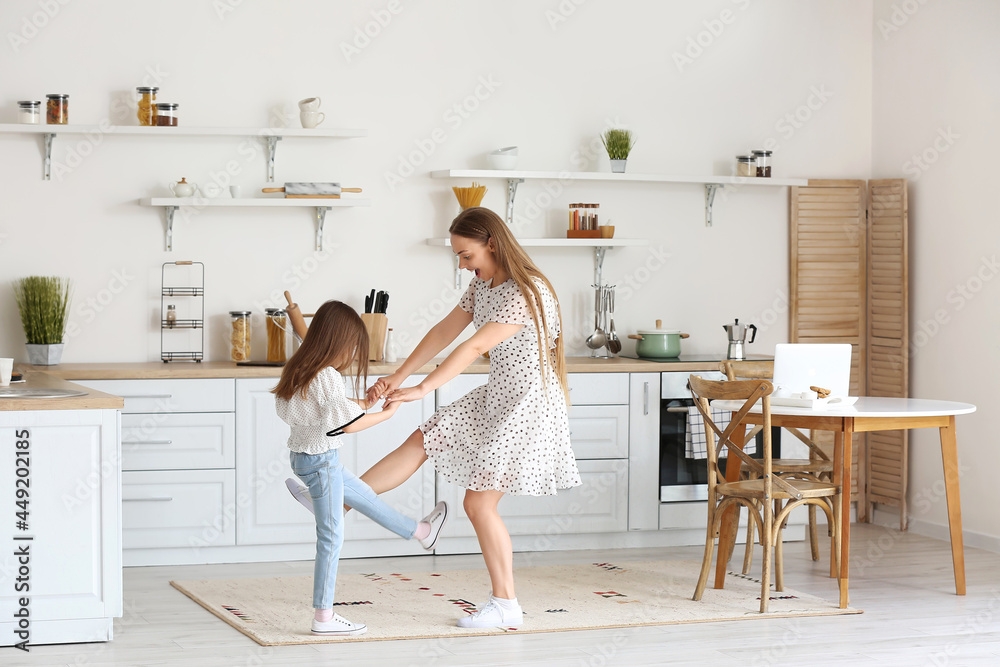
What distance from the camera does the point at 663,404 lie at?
201 inches

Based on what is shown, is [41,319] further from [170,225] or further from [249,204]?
[249,204]

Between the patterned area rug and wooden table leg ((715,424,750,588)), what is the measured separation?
8cm

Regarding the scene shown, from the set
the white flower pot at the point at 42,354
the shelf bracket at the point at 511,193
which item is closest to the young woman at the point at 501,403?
the shelf bracket at the point at 511,193

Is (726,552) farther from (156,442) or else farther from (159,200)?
(159,200)

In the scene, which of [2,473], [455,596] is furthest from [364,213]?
[2,473]

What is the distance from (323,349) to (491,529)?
2.55 ft

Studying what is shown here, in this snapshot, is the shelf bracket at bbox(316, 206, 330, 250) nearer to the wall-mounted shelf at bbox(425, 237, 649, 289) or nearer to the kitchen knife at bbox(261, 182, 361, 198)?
the kitchen knife at bbox(261, 182, 361, 198)

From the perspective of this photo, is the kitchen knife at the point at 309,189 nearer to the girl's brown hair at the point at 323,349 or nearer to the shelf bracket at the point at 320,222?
the shelf bracket at the point at 320,222

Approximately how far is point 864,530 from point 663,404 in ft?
4.34

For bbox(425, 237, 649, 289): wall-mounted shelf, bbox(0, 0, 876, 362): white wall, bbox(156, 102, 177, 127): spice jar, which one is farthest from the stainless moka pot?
bbox(156, 102, 177, 127): spice jar

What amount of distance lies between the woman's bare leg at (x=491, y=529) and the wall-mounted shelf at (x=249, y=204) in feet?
6.16

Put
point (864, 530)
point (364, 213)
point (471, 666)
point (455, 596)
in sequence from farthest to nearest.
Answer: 1. point (864, 530)
2. point (364, 213)
3. point (455, 596)
4. point (471, 666)

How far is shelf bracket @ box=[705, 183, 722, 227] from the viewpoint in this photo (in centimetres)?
568

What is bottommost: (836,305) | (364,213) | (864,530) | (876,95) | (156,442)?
(864,530)
